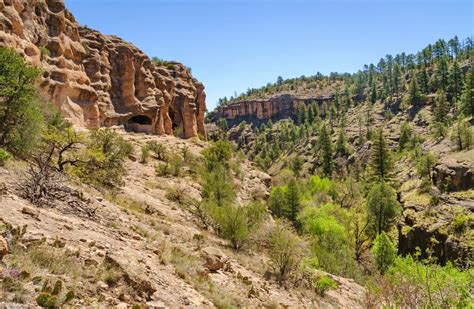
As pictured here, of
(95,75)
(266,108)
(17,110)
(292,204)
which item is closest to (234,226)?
A: (17,110)

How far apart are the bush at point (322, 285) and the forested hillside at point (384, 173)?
5.34ft

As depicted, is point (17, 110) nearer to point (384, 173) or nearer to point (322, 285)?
point (322, 285)

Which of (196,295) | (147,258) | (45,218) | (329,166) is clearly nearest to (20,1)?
(45,218)

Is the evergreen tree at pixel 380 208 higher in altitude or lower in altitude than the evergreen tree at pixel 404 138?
lower

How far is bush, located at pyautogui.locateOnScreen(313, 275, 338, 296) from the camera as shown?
40.7 feet

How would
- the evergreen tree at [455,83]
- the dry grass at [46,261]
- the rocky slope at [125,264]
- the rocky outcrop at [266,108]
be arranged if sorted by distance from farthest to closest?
the rocky outcrop at [266,108]
the evergreen tree at [455,83]
the rocky slope at [125,264]
the dry grass at [46,261]

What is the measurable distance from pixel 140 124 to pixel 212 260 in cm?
3363

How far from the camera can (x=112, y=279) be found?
6277 millimetres

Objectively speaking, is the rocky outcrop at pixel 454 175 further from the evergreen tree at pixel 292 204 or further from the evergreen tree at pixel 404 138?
the evergreen tree at pixel 404 138

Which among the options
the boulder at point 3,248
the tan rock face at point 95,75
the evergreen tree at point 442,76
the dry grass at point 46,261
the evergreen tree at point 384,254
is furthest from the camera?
the evergreen tree at point 442,76

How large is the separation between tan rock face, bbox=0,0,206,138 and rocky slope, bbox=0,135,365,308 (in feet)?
62.1

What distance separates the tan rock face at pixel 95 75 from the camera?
1083 inches

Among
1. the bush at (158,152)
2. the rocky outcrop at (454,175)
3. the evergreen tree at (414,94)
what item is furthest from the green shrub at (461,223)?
the evergreen tree at (414,94)

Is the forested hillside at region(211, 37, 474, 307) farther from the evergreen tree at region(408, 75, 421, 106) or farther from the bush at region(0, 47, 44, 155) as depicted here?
the bush at region(0, 47, 44, 155)
